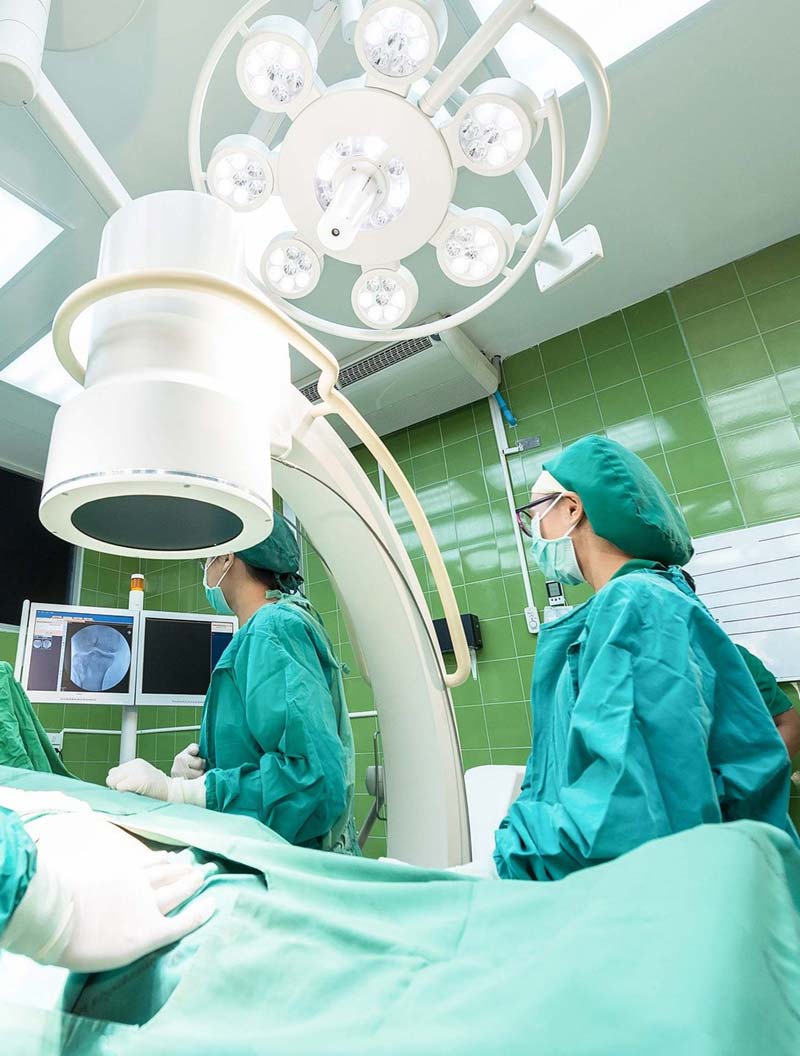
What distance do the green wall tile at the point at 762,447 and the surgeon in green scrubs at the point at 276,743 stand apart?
6.67ft

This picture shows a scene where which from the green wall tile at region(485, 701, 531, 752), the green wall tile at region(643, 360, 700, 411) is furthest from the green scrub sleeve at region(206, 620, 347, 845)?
the green wall tile at region(643, 360, 700, 411)

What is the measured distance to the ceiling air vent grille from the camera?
2904 mm

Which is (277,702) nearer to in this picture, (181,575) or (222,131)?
(222,131)

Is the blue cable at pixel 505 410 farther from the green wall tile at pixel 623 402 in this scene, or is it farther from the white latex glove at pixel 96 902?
the white latex glove at pixel 96 902

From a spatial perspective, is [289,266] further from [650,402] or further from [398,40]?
[650,402]

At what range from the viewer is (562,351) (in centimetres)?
316

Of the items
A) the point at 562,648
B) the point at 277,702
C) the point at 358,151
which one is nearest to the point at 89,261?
the point at 358,151

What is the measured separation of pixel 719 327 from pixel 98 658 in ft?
10.3

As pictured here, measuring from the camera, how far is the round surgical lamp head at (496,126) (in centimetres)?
101

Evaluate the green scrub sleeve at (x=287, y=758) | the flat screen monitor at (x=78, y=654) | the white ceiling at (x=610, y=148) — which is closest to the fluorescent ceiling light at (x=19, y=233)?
the white ceiling at (x=610, y=148)

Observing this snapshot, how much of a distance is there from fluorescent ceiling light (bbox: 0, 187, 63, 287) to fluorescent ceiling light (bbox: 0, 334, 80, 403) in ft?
1.20

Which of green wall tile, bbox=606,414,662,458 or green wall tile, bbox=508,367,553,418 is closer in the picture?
green wall tile, bbox=606,414,662,458

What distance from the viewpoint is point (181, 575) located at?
439cm

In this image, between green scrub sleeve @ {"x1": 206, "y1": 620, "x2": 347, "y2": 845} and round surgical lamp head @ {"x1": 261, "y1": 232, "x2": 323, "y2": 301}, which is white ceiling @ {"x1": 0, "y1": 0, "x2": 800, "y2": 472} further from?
green scrub sleeve @ {"x1": 206, "y1": 620, "x2": 347, "y2": 845}
